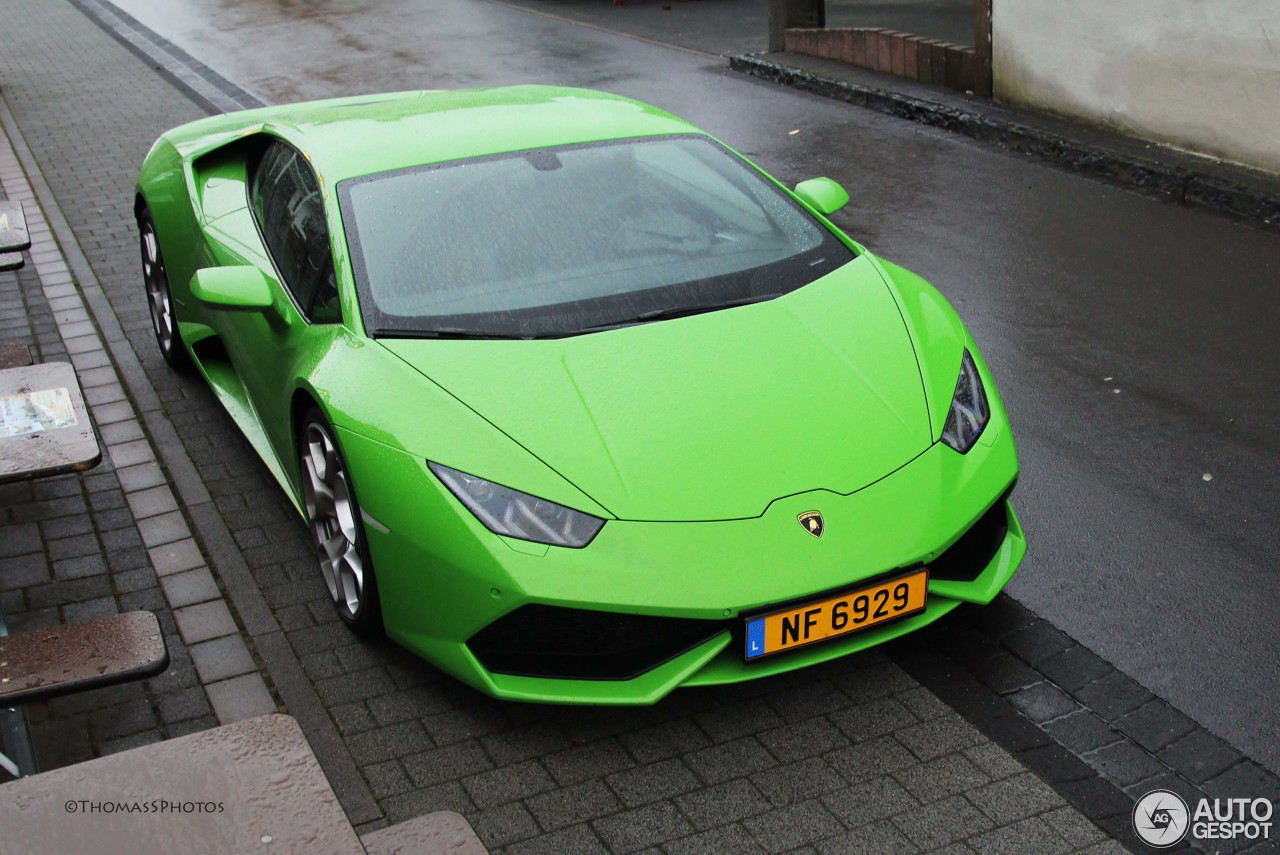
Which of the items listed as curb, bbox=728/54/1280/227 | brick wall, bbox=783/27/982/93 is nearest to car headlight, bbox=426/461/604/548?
curb, bbox=728/54/1280/227

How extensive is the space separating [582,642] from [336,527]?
43.8 inches

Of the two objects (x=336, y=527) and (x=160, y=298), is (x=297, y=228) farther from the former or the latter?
(x=160, y=298)

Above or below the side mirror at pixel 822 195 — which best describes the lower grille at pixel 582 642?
below

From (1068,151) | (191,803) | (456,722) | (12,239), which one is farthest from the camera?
(1068,151)

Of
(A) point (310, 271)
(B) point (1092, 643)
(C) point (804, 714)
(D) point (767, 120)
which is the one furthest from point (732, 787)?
(D) point (767, 120)

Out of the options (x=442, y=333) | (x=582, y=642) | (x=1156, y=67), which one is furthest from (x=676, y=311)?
(x=1156, y=67)

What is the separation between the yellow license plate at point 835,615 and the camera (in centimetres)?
353

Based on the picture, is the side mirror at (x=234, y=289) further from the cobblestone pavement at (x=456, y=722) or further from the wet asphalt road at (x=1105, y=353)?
the wet asphalt road at (x=1105, y=353)

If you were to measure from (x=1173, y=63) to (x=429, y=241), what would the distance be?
667cm

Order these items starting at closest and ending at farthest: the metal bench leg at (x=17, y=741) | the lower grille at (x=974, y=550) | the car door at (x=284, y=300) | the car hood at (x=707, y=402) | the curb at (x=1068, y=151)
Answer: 1. the metal bench leg at (x=17, y=741)
2. the car hood at (x=707, y=402)
3. the lower grille at (x=974, y=550)
4. the car door at (x=284, y=300)
5. the curb at (x=1068, y=151)

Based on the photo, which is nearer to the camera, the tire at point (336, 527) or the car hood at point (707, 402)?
the car hood at point (707, 402)

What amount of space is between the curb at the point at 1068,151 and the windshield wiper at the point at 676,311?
5.05 m

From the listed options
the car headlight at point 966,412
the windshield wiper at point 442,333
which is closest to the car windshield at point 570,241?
the windshield wiper at point 442,333

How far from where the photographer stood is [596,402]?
12.8 feet
